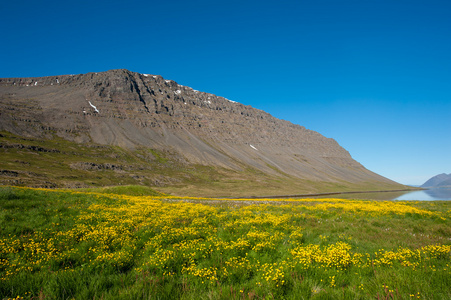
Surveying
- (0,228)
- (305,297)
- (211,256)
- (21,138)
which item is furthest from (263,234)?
(21,138)

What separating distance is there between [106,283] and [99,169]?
136 meters

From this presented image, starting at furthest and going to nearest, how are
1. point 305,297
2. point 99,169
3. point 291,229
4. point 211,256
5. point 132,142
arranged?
A: point 132,142
point 99,169
point 291,229
point 211,256
point 305,297

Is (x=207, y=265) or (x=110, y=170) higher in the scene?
(x=207, y=265)

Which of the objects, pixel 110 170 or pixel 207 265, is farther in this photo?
pixel 110 170

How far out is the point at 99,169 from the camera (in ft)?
405

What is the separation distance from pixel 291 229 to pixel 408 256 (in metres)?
5.58

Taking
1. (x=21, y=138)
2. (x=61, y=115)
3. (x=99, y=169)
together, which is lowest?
(x=99, y=169)

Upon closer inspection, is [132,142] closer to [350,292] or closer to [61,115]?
[61,115]

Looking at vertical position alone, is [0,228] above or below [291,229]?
below

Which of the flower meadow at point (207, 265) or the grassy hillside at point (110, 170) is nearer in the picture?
the flower meadow at point (207, 265)

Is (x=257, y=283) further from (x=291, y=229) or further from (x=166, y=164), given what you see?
(x=166, y=164)

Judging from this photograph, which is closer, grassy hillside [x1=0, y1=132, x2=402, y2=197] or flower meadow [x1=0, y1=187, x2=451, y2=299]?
flower meadow [x1=0, y1=187, x2=451, y2=299]

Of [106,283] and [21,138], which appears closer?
[106,283]

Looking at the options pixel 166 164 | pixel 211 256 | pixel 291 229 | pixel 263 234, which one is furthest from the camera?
pixel 166 164
